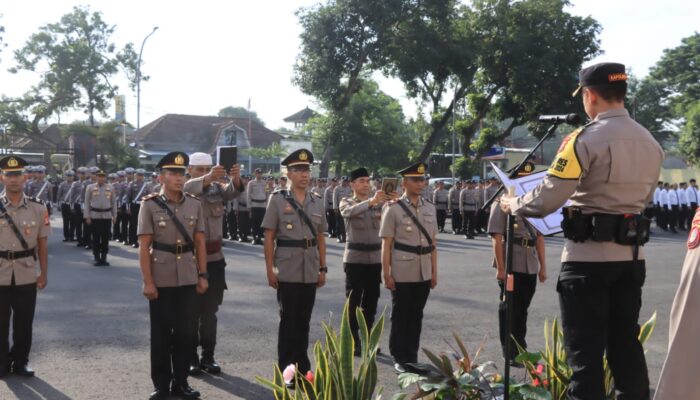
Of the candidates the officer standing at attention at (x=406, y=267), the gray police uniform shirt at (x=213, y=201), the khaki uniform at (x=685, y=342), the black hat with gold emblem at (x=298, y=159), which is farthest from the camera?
the gray police uniform shirt at (x=213, y=201)

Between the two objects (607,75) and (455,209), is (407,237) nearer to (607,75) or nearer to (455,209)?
(607,75)

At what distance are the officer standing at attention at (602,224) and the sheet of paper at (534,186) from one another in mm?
226

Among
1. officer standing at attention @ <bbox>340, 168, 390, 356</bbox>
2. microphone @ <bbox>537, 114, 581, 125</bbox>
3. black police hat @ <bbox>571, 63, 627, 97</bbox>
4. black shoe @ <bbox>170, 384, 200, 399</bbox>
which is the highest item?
black police hat @ <bbox>571, 63, 627, 97</bbox>

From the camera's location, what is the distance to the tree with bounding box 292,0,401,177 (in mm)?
32844

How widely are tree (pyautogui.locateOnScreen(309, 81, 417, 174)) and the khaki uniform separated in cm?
3649

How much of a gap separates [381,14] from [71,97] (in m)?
31.8

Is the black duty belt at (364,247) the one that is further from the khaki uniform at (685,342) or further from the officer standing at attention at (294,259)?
the khaki uniform at (685,342)

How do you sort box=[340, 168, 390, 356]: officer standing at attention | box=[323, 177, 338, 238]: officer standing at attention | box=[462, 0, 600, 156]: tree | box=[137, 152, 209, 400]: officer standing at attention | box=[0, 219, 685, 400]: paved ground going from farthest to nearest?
1. box=[462, 0, 600, 156]: tree
2. box=[323, 177, 338, 238]: officer standing at attention
3. box=[340, 168, 390, 356]: officer standing at attention
4. box=[0, 219, 685, 400]: paved ground
5. box=[137, 152, 209, 400]: officer standing at attention

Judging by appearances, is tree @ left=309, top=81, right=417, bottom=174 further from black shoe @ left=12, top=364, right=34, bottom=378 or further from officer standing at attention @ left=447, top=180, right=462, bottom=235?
black shoe @ left=12, top=364, right=34, bottom=378

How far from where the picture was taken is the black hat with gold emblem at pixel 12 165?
Result: 7344 mm

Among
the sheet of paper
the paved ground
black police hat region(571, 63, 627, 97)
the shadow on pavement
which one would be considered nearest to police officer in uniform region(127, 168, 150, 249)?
the paved ground

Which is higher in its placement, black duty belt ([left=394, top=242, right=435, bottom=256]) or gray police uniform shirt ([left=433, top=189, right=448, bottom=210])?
gray police uniform shirt ([left=433, top=189, right=448, bottom=210])

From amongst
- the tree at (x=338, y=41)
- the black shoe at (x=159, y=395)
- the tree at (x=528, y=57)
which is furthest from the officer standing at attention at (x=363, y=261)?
the tree at (x=528, y=57)

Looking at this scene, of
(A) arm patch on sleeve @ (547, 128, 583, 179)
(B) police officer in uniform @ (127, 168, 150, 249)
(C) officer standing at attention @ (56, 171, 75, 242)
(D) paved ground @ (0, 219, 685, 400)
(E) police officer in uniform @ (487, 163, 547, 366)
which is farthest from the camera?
(C) officer standing at attention @ (56, 171, 75, 242)
